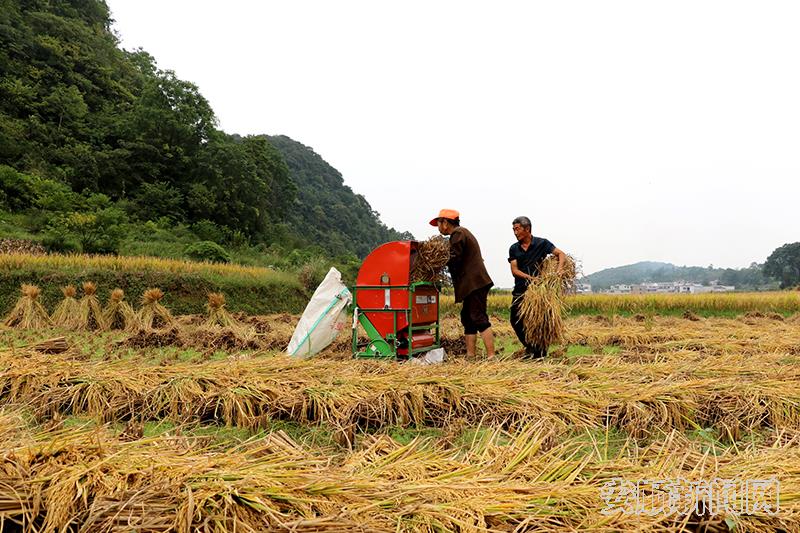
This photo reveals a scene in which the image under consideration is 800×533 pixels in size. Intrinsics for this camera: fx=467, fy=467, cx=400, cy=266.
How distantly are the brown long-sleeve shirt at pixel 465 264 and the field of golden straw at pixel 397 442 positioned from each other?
3.28 feet

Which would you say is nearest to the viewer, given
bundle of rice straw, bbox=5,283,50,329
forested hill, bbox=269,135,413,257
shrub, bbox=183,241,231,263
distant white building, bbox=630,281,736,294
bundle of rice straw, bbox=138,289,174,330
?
bundle of rice straw, bbox=138,289,174,330

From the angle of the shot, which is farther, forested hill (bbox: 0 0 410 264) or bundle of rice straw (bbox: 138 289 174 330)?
forested hill (bbox: 0 0 410 264)

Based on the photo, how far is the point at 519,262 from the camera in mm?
5750

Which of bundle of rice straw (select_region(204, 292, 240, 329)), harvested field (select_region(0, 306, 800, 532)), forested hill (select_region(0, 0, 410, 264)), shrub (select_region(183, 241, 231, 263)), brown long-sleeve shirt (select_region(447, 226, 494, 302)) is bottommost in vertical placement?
harvested field (select_region(0, 306, 800, 532))

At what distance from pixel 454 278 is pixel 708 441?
338 cm

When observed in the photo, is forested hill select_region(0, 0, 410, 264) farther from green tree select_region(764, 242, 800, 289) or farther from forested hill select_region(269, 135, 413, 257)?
green tree select_region(764, 242, 800, 289)

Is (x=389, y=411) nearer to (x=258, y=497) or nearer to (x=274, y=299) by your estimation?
(x=258, y=497)

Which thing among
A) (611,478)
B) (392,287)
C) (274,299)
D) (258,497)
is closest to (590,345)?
(392,287)

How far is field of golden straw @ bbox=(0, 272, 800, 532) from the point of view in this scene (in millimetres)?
1460

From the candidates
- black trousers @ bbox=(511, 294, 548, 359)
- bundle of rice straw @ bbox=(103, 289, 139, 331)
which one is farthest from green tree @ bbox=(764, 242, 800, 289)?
bundle of rice straw @ bbox=(103, 289, 139, 331)

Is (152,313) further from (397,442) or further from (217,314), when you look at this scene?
(397,442)

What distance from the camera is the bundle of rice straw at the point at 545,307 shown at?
207 inches

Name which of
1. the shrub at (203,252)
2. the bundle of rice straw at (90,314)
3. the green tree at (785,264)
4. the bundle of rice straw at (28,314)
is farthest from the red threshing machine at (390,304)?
the green tree at (785,264)

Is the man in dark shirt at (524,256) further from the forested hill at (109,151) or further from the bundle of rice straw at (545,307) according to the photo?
the forested hill at (109,151)
